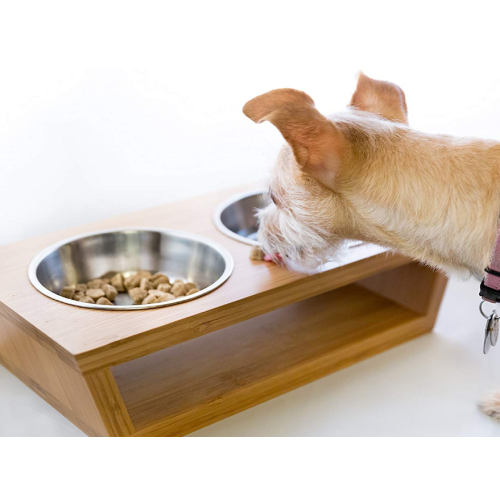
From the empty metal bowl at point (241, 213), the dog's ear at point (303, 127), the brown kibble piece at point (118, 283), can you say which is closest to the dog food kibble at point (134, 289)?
the brown kibble piece at point (118, 283)

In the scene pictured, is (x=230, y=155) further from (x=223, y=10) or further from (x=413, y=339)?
(x=413, y=339)

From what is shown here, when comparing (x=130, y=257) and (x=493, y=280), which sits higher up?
(x=493, y=280)

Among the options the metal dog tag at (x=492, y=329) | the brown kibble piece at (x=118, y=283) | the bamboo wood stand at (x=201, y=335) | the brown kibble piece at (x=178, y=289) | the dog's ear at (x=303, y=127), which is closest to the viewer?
the dog's ear at (x=303, y=127)

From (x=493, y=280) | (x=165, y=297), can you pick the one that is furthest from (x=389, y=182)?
(x=165, y=297)

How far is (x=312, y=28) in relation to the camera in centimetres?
239

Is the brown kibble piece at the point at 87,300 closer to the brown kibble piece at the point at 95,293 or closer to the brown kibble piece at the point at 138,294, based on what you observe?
the brown kibble piece at the point at 95,293

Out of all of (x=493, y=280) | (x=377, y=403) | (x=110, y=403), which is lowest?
(x=377, y=403)

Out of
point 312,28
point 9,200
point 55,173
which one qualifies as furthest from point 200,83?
point 9,200

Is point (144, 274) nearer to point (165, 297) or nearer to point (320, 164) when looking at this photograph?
point (165, 297)

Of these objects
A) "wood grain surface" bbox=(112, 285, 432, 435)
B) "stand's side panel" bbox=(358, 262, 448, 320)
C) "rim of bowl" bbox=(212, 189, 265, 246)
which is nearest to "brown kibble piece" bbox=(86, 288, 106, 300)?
"wood grain surface" bbox=(112, 285, 432, 435)

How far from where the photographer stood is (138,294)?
1723 millimetres

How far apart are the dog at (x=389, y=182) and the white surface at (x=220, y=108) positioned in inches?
18.7

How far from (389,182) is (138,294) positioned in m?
0.82

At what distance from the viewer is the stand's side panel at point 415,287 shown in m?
1.82
